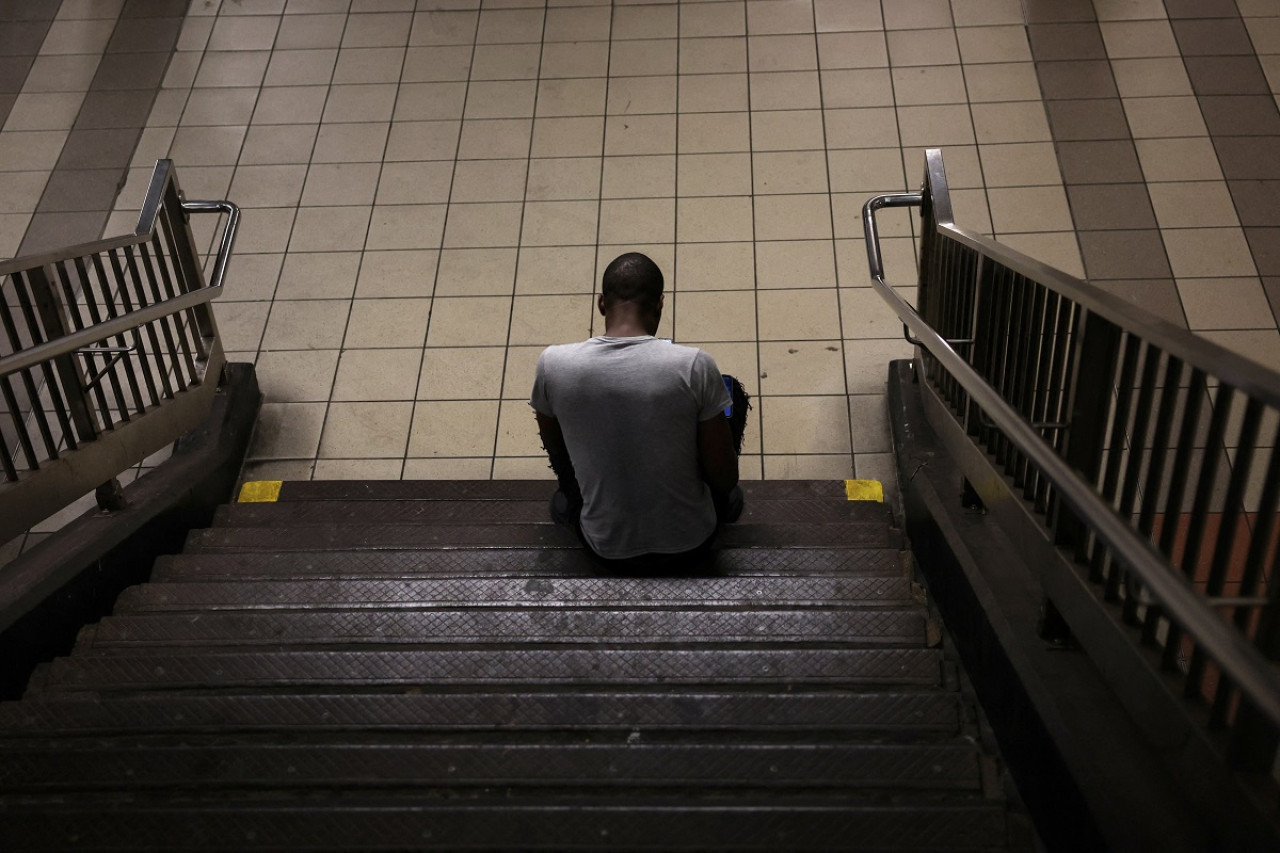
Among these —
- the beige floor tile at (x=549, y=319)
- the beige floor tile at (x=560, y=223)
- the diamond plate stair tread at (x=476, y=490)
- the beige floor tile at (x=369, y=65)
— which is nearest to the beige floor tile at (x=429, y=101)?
the beige floor tile at (x=369, y=65)

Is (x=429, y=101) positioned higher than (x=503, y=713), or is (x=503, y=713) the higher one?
(x=429, y=101)

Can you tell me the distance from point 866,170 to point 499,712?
12.4 ft

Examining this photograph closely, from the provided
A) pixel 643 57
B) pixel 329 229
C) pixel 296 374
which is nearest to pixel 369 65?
pixel 329 229

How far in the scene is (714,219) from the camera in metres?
5.10

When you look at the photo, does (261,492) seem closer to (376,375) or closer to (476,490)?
(376,375)

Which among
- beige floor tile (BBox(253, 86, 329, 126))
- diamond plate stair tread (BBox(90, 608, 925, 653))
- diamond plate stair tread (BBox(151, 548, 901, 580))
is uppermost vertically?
beige floor tile (BBox(253, 86, 329, 126))

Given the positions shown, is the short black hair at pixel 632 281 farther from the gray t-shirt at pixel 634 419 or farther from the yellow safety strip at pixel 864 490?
the yellow safety strip at pixel 864 490

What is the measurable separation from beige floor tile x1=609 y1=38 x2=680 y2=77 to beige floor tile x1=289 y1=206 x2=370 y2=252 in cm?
164

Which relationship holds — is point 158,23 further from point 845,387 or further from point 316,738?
point 316,738

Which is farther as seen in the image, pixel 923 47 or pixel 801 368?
pixel 923 47

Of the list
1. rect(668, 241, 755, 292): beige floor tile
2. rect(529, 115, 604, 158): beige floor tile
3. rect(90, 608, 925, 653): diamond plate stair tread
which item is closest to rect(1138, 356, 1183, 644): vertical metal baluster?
rect(90, 608, 925, 653): diamond plate stair tread

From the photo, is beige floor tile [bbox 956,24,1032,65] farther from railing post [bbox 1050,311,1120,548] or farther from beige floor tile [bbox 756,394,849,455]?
railing post [bbox 1050,311,1120,548]

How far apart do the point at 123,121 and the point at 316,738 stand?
4.69 metres

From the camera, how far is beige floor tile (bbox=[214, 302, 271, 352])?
4770 mm
